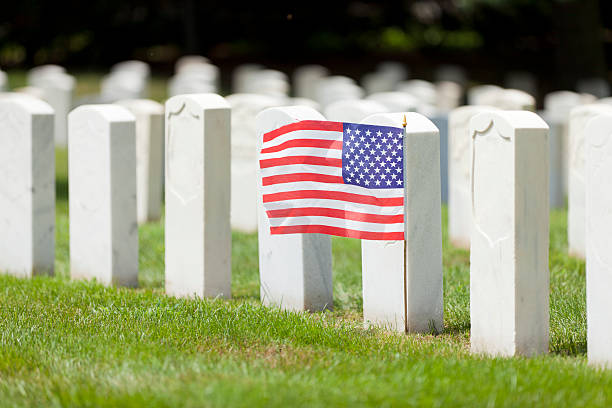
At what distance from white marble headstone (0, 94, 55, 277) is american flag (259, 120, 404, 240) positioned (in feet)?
7.13

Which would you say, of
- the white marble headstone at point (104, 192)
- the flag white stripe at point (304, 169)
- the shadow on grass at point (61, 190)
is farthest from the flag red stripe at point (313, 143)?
the shadow on grass at point (61, 190)

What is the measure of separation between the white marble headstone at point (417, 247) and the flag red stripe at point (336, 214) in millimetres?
103

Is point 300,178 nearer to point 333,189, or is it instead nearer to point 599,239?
point 333,189

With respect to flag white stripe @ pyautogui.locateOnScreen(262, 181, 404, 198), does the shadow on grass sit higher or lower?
higher

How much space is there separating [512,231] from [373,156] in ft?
3.59

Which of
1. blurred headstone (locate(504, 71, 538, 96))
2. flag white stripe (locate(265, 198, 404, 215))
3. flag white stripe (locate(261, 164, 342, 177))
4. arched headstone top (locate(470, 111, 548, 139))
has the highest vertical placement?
Answer: blurred headstone (locate(504, 71, 538, 96))

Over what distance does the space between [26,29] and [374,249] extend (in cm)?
2294

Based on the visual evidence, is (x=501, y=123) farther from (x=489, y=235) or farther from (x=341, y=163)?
(x=341, y=163)

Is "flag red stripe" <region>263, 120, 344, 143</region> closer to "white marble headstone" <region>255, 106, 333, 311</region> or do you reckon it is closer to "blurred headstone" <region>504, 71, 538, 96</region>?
"white marble headstone" <region>255, 106, 333, 311</region>

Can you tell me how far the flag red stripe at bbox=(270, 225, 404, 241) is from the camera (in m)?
5.99

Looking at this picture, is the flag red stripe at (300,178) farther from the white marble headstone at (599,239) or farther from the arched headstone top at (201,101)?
the white marble headstone at (599,239)

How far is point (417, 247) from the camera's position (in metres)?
5.98

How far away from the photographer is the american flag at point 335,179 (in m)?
5.99

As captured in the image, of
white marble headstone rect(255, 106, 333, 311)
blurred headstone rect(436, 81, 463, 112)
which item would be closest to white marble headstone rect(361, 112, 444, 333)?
white marble headstone rect(255, 106, 333, 311)
